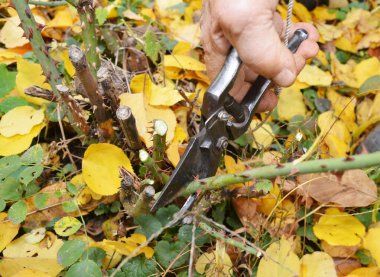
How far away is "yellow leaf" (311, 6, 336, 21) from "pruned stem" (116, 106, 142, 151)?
1131 millimetres

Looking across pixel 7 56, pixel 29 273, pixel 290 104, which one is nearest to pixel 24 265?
pixel 29 273

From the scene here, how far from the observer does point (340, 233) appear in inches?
46.2

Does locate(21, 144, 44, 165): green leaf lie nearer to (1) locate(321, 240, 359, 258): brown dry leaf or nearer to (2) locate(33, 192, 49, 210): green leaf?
(2) locate(33, 192, 49, 210): green leaf

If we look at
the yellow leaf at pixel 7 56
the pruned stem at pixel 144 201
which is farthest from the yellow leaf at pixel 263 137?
the yellow leaf at pixel 7 56

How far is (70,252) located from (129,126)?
1.07 ft

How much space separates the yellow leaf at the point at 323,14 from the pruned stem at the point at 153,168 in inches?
45.7

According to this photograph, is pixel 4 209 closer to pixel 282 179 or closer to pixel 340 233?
pixel 282 179

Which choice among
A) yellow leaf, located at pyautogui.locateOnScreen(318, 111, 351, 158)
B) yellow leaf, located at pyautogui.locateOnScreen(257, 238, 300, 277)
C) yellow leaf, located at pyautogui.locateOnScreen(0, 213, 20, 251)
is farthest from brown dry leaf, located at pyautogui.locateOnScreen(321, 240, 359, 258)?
yellow leaf, located at pyautogui.locateOnScreen(0, 213, 20, 251)

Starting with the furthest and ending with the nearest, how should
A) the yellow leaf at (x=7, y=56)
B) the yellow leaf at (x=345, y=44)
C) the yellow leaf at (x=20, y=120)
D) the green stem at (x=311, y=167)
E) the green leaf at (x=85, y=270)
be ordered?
the yellow leaf at (x=345, y=44) < the yellow leaf at (x=7, y=56) < the yellow leaf at (x=20, y=120) < the green leaf at (x=85, y=270) < the green stem at (x=311, y=167)

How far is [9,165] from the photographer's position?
3.58 feet

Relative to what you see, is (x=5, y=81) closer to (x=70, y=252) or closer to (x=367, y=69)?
(x=70, y=252)

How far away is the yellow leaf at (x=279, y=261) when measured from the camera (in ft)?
3.43

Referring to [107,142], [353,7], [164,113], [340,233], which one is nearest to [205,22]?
[164,113]

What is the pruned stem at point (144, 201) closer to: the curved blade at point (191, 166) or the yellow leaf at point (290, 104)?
the curved blade at point (191, 166)
